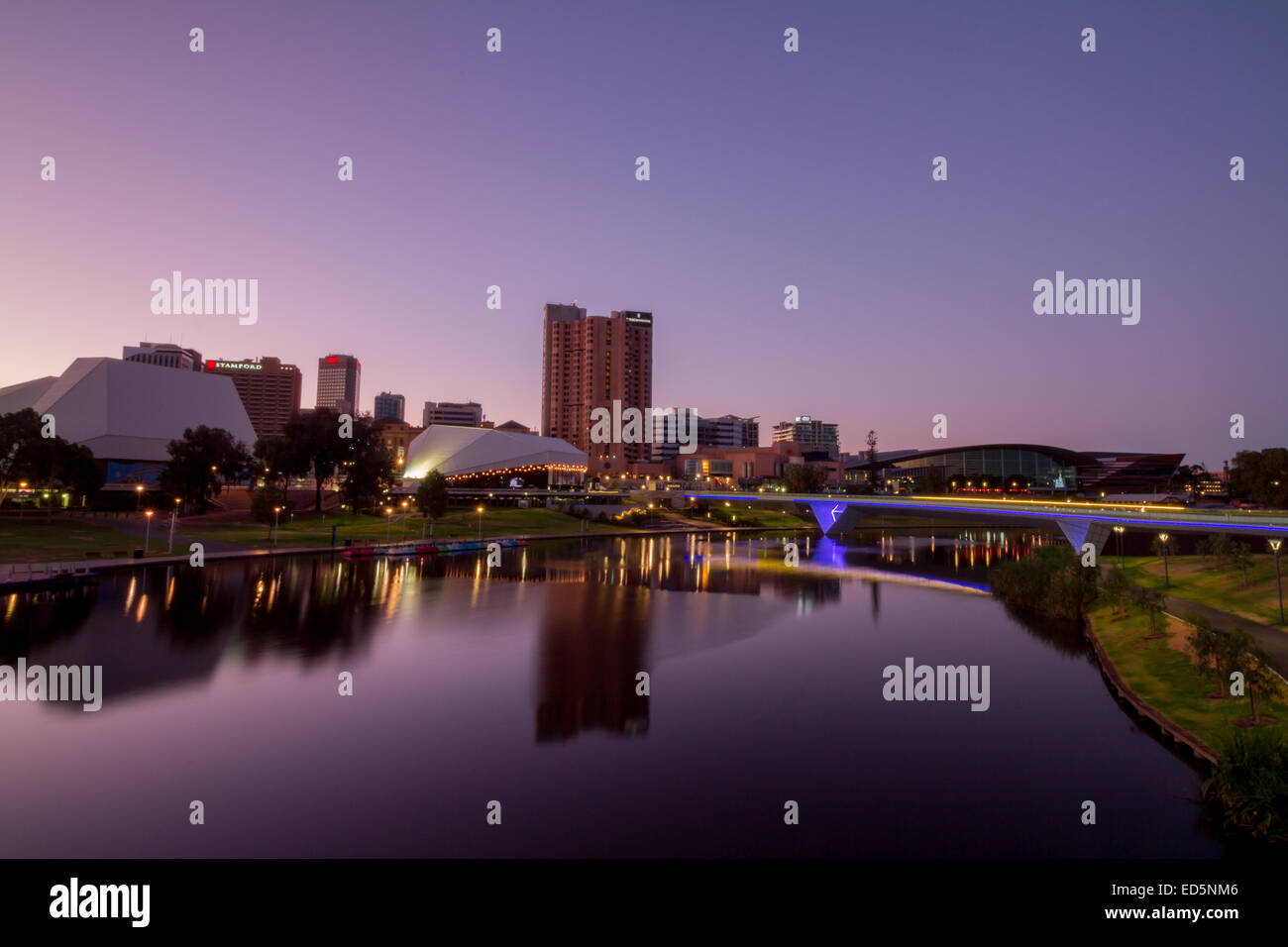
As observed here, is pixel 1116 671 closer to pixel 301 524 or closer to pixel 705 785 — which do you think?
pixel 705 785

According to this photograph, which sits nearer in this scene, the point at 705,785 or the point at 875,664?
the point at 705,785

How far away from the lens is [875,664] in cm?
3206

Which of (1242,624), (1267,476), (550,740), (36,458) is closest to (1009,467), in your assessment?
(1267,476)

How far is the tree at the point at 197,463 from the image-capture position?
74.6m

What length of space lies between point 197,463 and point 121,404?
35.9 metres

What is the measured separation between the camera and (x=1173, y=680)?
987 inches

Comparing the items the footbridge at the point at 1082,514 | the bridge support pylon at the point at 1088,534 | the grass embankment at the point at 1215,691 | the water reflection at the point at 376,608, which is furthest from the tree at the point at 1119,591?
the bridge support pylon at the point at 1088,534

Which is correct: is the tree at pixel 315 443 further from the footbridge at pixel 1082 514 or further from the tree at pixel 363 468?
the footbridge at pixel 1082 514

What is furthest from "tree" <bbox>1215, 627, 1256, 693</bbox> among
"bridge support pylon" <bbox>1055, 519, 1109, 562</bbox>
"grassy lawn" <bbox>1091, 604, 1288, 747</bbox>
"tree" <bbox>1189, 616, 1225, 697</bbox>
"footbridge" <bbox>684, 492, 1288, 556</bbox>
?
"bridge support pylon" <bbox>1055, 519, 1109, 562</bbox>

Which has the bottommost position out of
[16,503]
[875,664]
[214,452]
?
[875,664]

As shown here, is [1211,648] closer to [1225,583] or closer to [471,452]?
[1225,583]

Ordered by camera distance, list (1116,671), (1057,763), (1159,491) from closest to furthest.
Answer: (1057,763) < (1116,671) < (1159,491)
